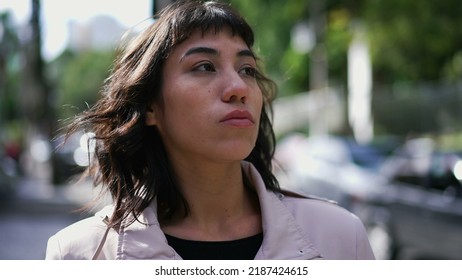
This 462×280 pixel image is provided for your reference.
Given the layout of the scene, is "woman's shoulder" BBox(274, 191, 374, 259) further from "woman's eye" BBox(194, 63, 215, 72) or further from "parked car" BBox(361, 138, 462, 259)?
"parked car" BBox(361, 138, 462, 259)

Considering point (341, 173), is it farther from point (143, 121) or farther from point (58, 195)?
point (143, 121)

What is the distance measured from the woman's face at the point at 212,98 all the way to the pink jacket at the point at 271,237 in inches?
8.1

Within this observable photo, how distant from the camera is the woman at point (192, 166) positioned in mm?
1908

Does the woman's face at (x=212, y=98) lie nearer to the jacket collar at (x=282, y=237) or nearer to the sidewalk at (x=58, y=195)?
the jacket collar at (x=282, y=237)

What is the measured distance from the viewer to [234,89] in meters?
1.89

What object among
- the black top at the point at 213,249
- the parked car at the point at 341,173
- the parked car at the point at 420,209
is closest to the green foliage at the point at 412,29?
the parked car at the point at 341,173

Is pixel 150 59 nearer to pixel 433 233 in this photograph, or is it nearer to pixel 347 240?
pixel 347 240

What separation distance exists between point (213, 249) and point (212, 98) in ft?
1.27

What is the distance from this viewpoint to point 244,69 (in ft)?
6.60

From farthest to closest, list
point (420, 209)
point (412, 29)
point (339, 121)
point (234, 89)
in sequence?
point (339, 121) < point (412, 29) < point (420, 209) < point (234, 89)

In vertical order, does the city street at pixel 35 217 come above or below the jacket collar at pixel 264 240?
below

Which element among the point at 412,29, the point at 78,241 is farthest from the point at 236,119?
the point at 412,29
